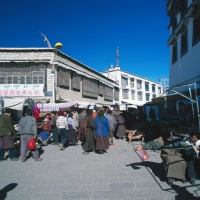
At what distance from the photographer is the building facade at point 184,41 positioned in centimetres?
1095

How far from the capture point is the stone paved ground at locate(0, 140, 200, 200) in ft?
12.4

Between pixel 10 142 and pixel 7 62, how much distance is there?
11.1m

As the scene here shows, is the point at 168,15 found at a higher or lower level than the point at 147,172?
higher

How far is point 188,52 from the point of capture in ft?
40.1

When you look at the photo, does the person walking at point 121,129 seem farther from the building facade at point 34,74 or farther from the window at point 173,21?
the window at point 173,21

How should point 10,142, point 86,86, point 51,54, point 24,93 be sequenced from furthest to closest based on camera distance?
point 86,86 → point 51,54 → point 24,93 → point 10,142

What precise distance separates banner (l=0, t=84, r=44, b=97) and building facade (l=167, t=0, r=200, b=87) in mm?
10969

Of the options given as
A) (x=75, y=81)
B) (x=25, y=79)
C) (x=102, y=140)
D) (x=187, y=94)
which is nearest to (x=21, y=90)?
(x=25, y=79)

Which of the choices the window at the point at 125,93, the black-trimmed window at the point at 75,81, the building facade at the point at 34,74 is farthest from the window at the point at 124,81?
the building facade at the point at 34,74

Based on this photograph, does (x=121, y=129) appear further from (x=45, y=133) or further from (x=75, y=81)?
(x=75, y=81)

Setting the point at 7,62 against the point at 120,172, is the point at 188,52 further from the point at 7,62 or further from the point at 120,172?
the point at 7,62

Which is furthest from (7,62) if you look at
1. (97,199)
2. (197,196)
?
(197,196)

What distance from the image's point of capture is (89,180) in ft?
15.1

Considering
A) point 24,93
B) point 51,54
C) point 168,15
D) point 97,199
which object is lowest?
point 97,199
